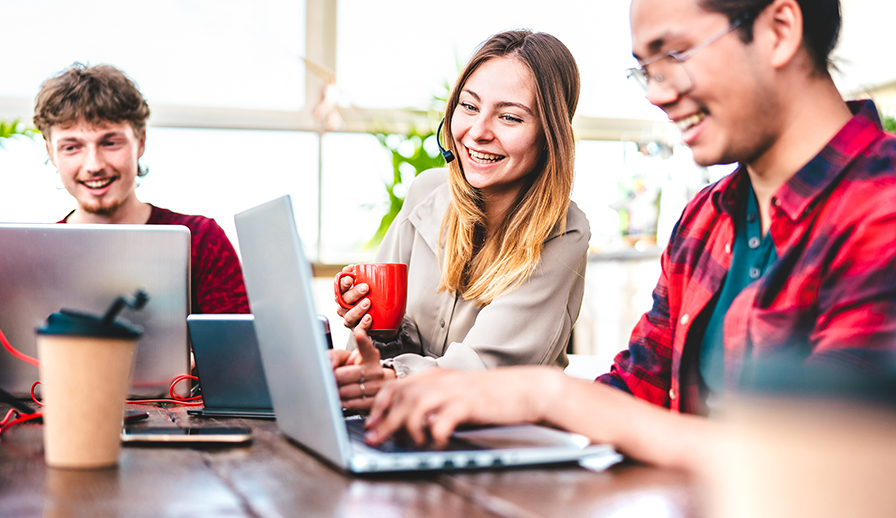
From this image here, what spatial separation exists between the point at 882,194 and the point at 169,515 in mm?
762

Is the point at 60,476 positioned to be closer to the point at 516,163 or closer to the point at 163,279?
the point at 163,279

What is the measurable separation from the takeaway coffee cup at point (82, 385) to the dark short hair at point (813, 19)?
0.73m

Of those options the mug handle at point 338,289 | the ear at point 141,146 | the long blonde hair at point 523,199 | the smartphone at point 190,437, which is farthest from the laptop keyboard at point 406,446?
the ear at point 141,146

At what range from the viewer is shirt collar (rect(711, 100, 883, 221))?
34.4 inches

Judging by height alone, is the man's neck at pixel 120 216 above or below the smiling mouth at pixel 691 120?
below

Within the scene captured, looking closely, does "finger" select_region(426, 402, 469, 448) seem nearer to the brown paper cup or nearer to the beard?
the brown paper cup

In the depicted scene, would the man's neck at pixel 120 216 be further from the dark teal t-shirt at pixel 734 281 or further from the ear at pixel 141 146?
the dark teal t-shirt at pixel 734 281

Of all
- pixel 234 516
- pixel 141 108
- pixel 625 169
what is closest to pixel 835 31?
pixel 234 516

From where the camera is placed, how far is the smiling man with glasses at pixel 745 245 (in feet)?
2.27

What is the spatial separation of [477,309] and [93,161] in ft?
3.44

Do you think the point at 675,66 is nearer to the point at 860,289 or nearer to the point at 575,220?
the point at 860,289

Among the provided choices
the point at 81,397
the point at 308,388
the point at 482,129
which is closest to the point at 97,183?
the point at 482,129

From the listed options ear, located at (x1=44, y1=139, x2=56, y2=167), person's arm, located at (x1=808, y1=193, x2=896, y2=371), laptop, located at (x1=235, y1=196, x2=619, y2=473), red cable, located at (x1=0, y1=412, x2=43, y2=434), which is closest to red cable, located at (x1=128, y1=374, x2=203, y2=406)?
red cable, located at (x1=0, y1=412, x2=43, y2=434)

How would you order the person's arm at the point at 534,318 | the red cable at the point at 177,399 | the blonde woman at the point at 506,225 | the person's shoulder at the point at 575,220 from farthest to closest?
the person's shoulder at the point at 575,220 < the blonde woman at the point at 506,225 < the person's arm at the point at 534,318 < the red cable at the point at 177,399
